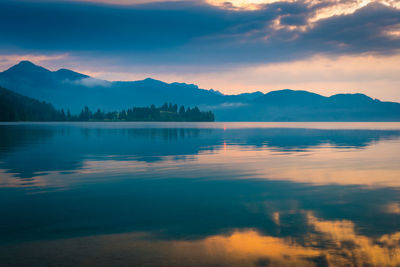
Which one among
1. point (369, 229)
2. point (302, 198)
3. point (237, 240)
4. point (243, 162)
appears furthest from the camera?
point (243, 162)

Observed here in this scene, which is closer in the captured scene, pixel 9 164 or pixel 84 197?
pixel 84 197

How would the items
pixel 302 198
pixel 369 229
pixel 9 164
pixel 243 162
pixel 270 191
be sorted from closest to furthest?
pixel 369 229 → pixel 302 198 → pixel 270 191 → pixel 9 164 → pixel 243 162

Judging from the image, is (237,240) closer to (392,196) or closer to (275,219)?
(275,219)

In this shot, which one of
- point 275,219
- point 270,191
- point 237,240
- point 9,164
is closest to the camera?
point 237,240

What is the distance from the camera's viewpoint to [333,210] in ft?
62.1

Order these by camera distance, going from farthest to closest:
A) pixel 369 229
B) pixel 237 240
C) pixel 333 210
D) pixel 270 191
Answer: pixel 270 191, pixel 333 210, pixel 369 229, pixel 237 240

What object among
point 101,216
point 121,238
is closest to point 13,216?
point 101,216

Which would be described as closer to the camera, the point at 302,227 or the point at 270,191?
the point at 302,227

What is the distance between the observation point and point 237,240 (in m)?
14.1

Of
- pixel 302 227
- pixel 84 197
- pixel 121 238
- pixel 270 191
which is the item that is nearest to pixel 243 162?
pixel 270 191

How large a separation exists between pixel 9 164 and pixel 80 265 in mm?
31620

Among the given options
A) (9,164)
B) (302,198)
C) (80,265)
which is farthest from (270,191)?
(9,164)

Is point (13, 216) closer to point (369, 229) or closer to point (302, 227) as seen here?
point (302, 227)

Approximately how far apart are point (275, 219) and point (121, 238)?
743cm
